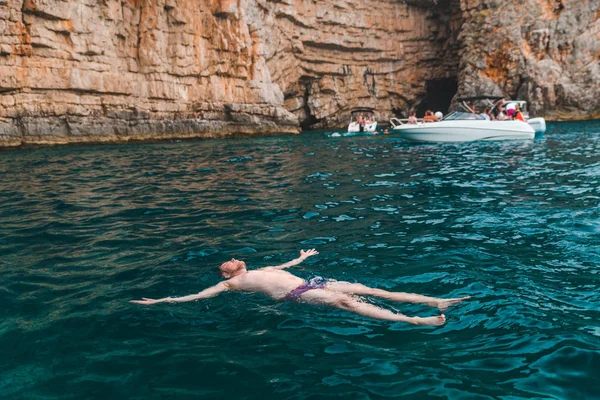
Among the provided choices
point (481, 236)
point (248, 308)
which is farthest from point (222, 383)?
point (481, 236)

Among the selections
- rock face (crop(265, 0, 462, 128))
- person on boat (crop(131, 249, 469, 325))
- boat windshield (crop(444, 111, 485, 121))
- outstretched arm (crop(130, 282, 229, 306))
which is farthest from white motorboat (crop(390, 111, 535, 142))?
rock face (crop(265, 0, 462, 128))

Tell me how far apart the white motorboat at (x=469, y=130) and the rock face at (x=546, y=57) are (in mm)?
21777

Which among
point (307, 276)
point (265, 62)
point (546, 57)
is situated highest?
point (265, 62)

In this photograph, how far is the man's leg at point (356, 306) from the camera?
164 inches

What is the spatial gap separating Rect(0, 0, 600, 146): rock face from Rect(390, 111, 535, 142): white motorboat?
17519 mm

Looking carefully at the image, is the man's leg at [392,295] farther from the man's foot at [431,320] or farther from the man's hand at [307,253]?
the man's hand at [307,253]

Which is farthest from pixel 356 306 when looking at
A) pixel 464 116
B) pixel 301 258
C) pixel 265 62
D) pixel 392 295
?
pixel 265 62

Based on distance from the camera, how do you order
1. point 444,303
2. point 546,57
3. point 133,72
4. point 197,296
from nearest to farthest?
point 444,303 → point 197,296 → point 133,72 → point 546,57

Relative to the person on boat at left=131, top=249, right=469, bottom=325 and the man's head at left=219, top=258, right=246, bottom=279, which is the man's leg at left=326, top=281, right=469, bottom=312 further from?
the man's head at left=219, top=258, right=246, bottom=279

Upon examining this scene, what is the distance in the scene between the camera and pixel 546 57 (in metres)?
43.2

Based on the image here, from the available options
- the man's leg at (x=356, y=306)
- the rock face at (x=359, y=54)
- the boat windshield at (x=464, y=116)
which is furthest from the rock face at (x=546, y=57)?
the man's leg at (x=356, y=306)

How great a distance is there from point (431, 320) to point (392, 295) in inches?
→ 23.6

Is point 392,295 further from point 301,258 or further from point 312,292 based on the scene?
point 301,258

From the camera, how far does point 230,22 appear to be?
37.4 metres
